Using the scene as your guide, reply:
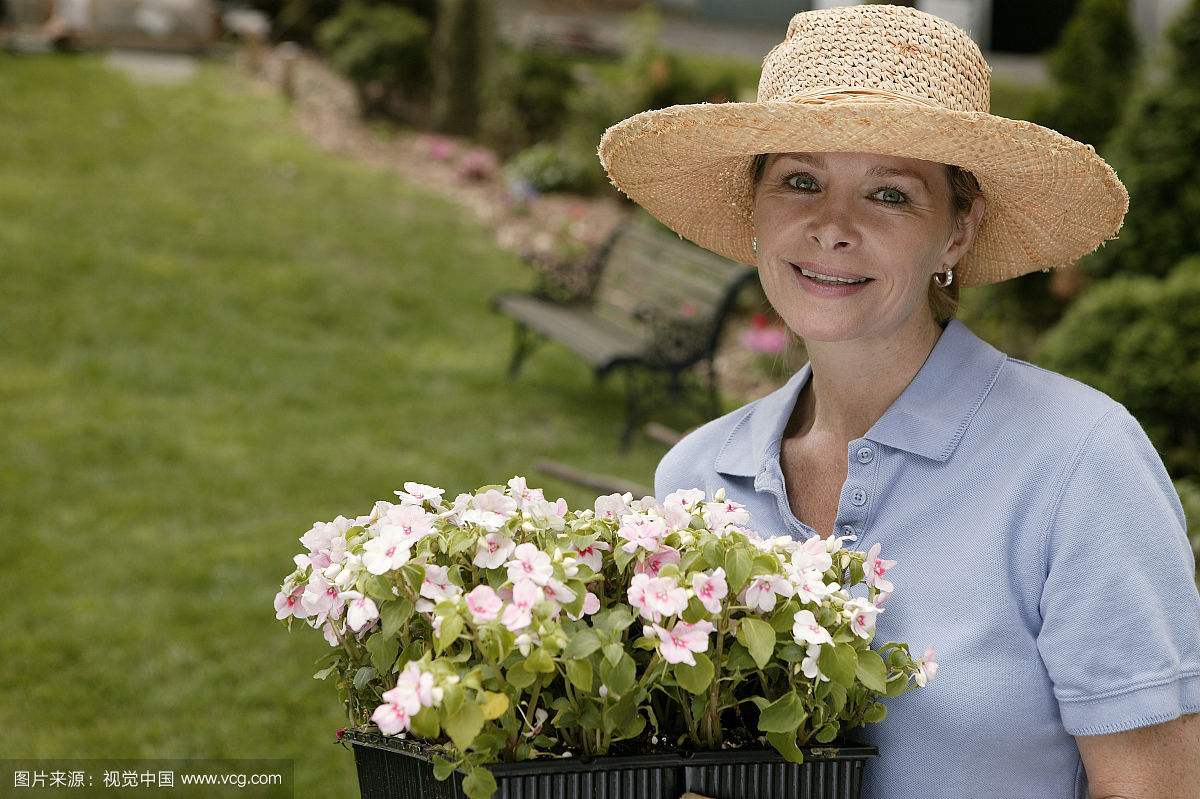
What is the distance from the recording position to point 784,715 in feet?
4.58

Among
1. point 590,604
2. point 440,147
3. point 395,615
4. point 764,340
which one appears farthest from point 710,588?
point 440,147

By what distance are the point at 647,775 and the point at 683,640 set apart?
188mm

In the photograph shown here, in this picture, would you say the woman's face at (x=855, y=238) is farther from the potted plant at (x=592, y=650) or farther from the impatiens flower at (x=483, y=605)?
the impatiens flower at (x=483, y=605)

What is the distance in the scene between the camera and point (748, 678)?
1487mm

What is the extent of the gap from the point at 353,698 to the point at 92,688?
3.36 meters

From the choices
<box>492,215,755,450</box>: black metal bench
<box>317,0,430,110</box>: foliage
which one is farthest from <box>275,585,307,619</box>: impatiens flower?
<box>317,0,430,110</box>: foliage

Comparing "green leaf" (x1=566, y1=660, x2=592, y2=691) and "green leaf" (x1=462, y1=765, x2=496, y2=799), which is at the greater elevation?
"green leaf" (x1=566, y1=660, x2=592, y2=691)

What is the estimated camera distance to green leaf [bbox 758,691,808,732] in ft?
4.56

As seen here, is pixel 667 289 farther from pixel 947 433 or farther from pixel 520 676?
pixel 520 676

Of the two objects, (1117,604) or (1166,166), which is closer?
(1117,604)

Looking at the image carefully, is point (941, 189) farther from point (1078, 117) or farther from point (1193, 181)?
point (1078, 117)

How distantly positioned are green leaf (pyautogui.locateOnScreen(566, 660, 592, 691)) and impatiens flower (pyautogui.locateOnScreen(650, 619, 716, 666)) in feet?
0.26

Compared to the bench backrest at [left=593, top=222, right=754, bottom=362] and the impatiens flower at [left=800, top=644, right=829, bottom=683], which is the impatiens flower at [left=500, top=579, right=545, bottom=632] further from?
the bench backrest at [left=593, top=222, right=754, bottom=362]

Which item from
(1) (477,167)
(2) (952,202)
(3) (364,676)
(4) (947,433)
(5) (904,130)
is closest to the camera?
(3) (364,676)
